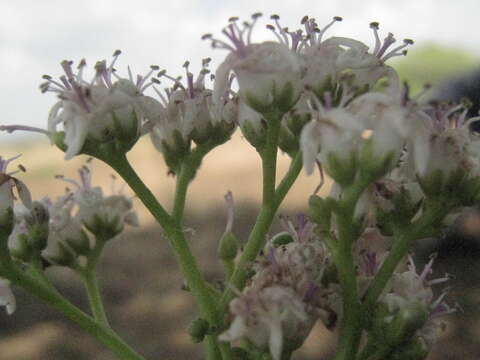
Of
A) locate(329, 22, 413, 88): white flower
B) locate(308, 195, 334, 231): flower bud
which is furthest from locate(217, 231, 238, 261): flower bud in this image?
locate(329, 22, 413, 88): white flower

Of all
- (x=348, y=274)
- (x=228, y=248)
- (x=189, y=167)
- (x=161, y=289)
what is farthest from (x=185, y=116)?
(x=161, y=289)

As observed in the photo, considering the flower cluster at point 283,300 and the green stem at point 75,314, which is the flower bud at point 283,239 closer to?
the flower cluster at point 283,300

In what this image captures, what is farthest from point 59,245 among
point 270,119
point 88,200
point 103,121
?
point 270,119

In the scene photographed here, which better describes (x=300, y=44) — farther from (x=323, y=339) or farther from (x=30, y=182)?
(x=30, y=182)

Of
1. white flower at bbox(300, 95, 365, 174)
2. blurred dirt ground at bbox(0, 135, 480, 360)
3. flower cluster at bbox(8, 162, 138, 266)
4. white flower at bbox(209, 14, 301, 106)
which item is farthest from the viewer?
blurred dirt ground at bbox(0, 135, 480, 360)

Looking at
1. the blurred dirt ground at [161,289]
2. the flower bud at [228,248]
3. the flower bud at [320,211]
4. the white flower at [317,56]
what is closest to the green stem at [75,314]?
the flower bud at [228,248]

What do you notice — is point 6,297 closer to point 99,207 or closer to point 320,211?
point 99,207

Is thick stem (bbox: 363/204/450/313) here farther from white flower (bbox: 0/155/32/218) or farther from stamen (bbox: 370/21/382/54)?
white flower (bbox: 0/155/32/218)
